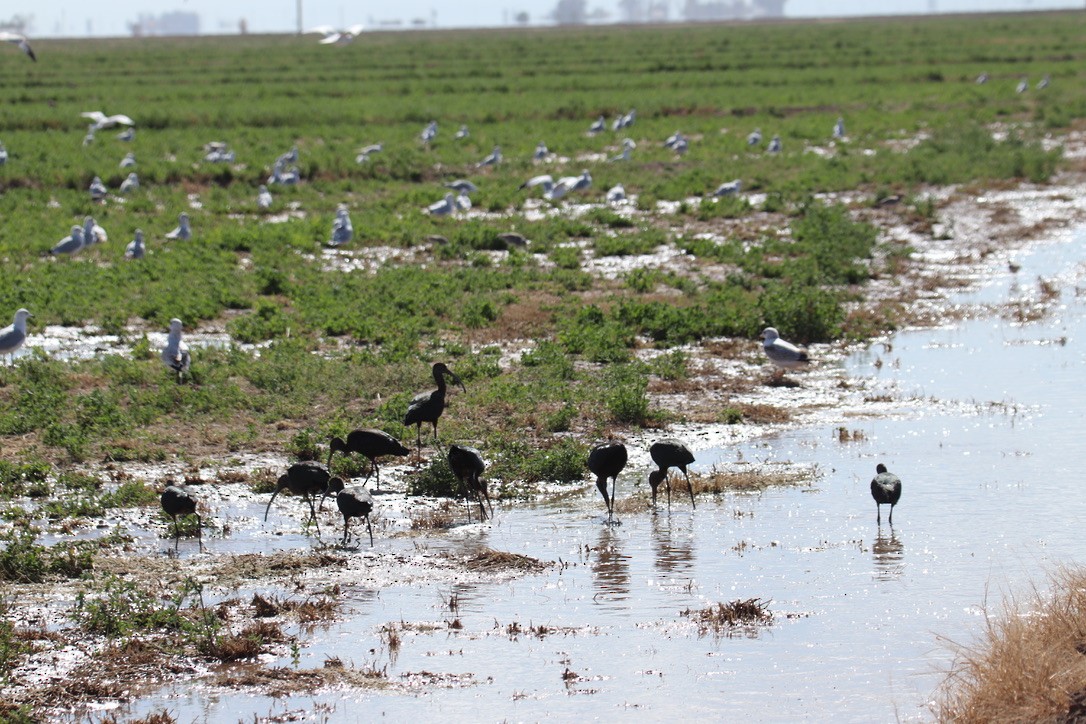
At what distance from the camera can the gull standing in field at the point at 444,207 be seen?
80.2ft

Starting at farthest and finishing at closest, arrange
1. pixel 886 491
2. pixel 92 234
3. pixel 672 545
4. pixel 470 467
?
pixel 92 234 < pixel 470 467 < pixel 886 491 < pixel 672 545

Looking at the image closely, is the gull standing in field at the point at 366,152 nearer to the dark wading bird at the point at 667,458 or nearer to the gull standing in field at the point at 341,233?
the gull standing in field at the point at 341,233

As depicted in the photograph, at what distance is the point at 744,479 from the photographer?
11.2m

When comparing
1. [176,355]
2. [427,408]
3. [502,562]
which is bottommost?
[502,562]

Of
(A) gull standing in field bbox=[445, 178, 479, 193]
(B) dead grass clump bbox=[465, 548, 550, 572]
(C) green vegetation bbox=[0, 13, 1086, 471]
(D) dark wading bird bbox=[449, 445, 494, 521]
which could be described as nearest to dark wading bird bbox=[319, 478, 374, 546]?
(D) dark wading bird bbox=[449, 445, 494, 521]

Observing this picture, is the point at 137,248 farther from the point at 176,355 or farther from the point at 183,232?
the point at 176,355

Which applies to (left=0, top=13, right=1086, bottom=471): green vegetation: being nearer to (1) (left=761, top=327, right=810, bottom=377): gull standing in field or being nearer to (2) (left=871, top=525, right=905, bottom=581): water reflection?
(1) (left=761, top=327, right=810, bottom=377): gull standing in field

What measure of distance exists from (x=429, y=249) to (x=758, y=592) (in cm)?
1334

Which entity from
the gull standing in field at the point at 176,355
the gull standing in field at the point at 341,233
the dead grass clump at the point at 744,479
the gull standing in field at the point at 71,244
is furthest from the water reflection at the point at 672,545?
the gull standing in field at the point at 71,244

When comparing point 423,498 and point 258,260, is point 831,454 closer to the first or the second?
point 423,498

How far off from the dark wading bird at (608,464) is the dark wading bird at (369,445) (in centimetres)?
162

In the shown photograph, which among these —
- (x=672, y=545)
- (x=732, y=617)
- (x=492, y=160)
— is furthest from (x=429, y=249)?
(x=732, y=617)

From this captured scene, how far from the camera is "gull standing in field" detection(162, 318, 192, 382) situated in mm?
13484

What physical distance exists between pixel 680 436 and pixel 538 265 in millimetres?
7722
